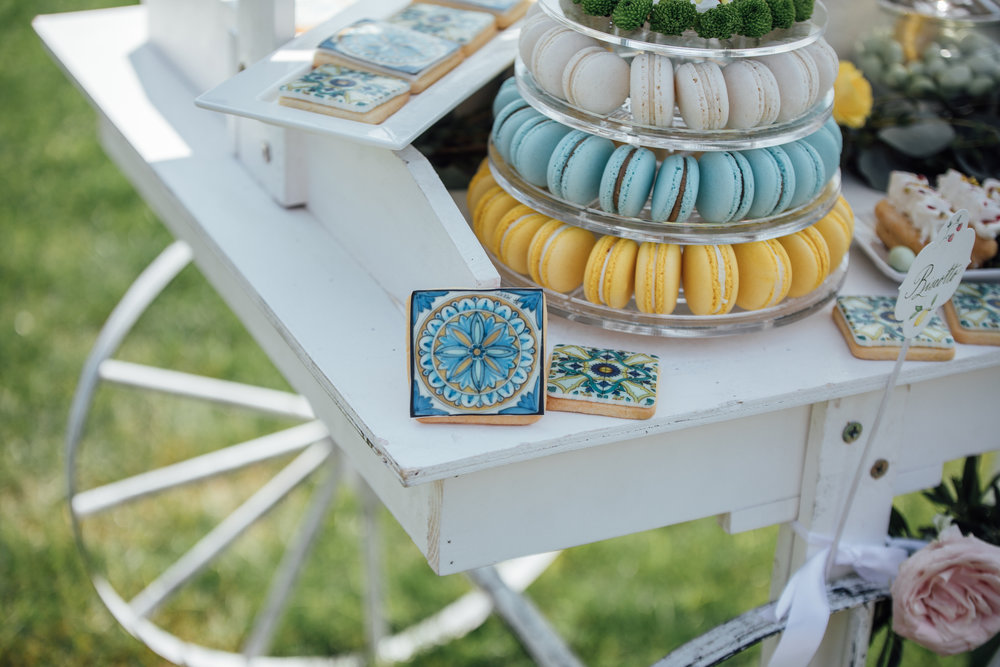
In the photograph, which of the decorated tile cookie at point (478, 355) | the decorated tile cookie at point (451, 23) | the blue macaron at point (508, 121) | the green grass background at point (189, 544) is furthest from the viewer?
the green grass background at point (189, 544)

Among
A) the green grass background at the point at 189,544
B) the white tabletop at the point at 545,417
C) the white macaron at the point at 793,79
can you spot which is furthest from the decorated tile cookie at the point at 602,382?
the green grass background at the point at 189,544

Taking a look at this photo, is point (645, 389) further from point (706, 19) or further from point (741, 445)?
point (706, 19)

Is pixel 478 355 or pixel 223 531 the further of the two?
pixel 223 531

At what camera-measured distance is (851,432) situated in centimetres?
89

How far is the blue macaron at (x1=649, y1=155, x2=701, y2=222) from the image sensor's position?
797 millimetres

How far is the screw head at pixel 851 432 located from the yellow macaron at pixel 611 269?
22cm

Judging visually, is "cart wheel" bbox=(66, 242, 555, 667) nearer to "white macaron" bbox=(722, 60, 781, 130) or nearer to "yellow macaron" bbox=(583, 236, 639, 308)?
"yellow macaron" bbox=(583, 236, 639, 308)

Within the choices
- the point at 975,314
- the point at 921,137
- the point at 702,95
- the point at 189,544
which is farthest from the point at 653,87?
the point at 189,544

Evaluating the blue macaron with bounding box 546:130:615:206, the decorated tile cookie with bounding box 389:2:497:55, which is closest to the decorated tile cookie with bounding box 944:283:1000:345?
the blue macaron with bounding box 546:130:615:206

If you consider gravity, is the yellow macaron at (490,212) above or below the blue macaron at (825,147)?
below

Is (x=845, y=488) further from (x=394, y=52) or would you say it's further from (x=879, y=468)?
(x=394, y=52)

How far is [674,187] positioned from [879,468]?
1.08ft

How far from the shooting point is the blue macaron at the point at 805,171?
828 millimetres

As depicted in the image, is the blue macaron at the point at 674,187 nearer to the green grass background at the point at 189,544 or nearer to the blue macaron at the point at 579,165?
the blue macaron at the point at 579,165
